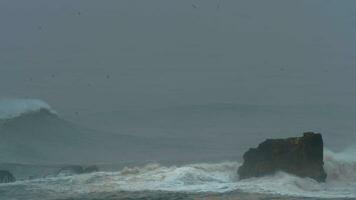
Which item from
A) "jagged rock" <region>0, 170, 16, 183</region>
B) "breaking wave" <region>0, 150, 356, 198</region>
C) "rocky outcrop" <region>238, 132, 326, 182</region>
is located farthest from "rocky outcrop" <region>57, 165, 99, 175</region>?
"rocky outcrop" <region>238, 132, 326, 182</region>

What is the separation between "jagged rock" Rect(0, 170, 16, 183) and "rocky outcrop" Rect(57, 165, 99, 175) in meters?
3.78

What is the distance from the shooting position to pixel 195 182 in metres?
39.1

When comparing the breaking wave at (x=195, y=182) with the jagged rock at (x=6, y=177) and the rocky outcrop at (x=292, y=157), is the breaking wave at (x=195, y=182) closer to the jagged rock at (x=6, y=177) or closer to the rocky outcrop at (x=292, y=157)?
the rocky outcrop at (x=292, y=157)

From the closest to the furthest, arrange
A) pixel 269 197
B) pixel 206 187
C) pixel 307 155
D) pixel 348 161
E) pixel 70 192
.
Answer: pixel 269 197, pixel 70 192, pixel 206 187, pixel 307 155, pixel 348 161

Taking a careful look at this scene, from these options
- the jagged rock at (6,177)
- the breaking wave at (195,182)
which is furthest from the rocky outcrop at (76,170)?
the jagged rock at (6,177)

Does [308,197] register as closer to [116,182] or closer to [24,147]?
[116,182]

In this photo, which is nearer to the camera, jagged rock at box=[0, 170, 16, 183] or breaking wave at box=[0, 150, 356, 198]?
breaking wave at box=[0, 150, 356, 198]

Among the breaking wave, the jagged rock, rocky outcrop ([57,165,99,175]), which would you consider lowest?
the breaking wave

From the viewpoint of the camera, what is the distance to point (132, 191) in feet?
112

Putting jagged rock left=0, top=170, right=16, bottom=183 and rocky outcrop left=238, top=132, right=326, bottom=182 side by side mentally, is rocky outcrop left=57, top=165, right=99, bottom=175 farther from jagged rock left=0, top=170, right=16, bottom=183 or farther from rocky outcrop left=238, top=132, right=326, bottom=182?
rocky outcrop left=238, top=132, right=326, bottom=182

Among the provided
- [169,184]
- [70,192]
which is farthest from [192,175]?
[70,192]

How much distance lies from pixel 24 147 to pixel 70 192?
2288 centimetres

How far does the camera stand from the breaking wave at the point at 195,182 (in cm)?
3447

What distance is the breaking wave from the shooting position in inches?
1357
